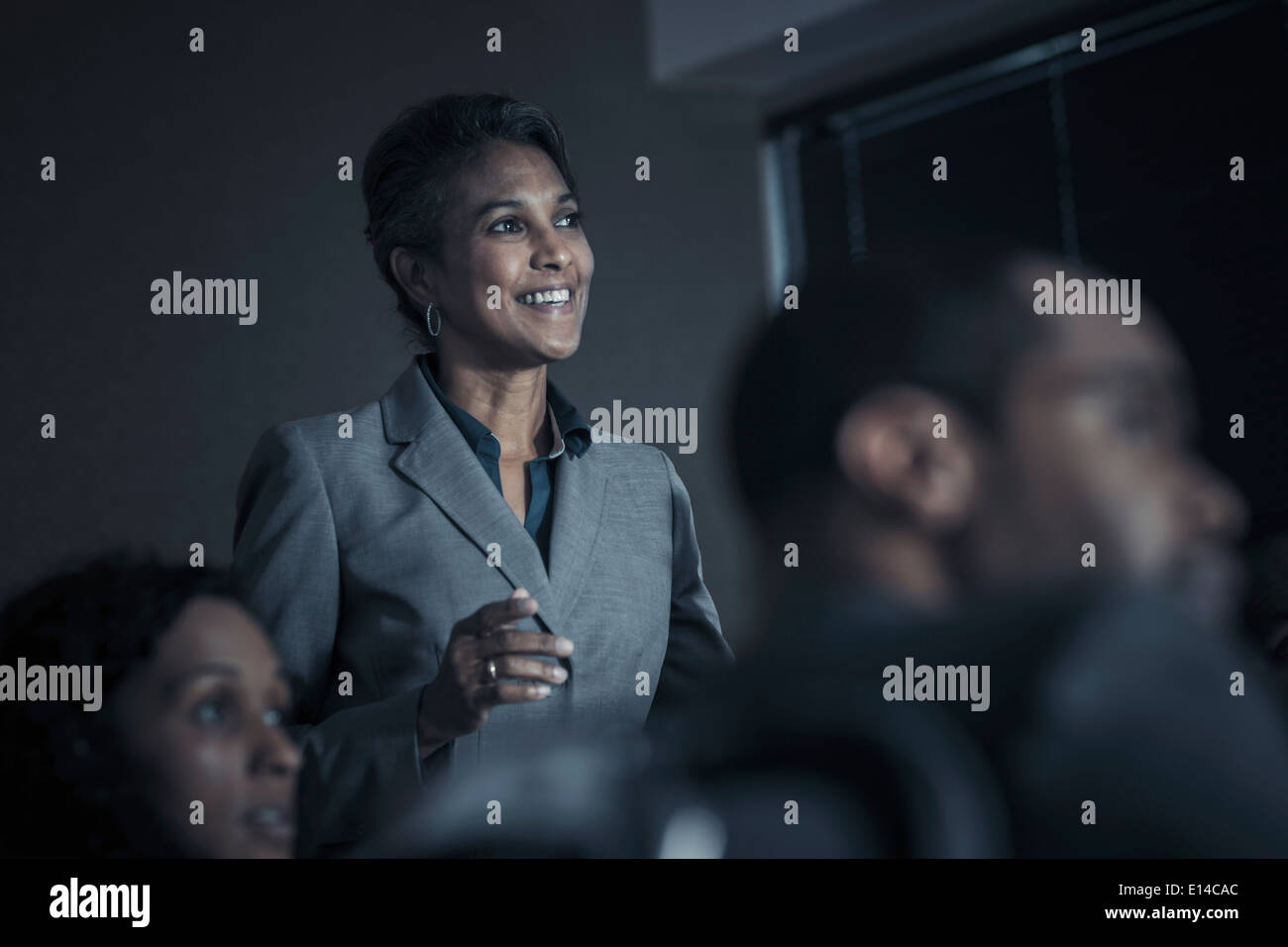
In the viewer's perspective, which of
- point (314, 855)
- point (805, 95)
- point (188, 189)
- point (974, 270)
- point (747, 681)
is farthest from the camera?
point (805, 95)

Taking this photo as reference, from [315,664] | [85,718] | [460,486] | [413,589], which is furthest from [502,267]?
[85,718]

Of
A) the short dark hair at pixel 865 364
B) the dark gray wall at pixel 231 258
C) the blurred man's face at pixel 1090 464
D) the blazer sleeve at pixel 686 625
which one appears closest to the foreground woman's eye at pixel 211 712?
the dark gray wall at pixel 231 258

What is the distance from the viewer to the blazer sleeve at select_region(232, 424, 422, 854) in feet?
5.25

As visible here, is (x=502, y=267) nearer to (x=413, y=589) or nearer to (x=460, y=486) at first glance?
(x=460, y=486)

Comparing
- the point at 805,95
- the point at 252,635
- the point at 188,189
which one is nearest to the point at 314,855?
the point at 252,635

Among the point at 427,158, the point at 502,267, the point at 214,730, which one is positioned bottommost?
the point at 214,730

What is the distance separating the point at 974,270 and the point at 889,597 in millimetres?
494

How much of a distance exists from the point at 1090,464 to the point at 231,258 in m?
1.11

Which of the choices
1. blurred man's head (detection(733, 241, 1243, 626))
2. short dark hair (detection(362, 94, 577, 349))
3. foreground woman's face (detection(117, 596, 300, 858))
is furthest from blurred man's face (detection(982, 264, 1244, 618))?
foreground woman's face (detection(117, 596, 300, 858))

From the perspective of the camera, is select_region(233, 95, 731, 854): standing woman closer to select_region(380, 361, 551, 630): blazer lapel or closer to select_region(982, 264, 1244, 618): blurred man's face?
select_region(380, 361, 551, 630): blazer lapel

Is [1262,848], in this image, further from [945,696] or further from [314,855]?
[314,855]

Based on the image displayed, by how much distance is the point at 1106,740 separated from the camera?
1005mm

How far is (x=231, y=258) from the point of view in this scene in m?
A: 1.81
